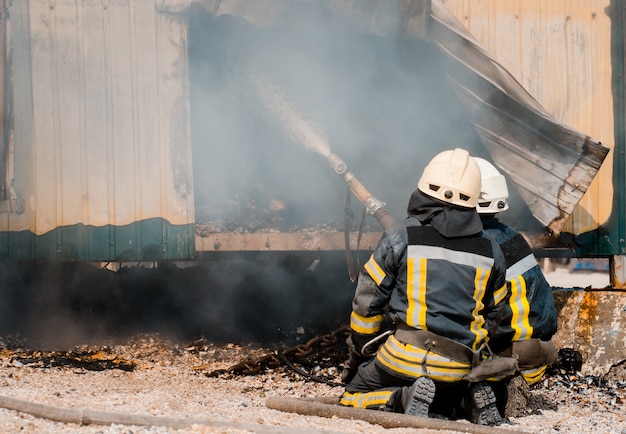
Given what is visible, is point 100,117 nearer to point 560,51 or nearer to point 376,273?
point 376,273

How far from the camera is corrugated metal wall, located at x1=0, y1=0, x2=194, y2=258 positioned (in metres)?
6.11

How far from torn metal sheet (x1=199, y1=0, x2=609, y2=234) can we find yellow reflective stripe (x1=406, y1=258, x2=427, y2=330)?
1995 millimetres

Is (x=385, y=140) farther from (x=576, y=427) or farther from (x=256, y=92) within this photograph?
(x=576, y=427)

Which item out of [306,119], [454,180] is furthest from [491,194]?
[306,119]

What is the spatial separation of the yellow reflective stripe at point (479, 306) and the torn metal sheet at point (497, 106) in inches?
67.6

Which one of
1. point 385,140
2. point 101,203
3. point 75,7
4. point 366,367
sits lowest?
point 366,367

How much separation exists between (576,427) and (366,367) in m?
1.52

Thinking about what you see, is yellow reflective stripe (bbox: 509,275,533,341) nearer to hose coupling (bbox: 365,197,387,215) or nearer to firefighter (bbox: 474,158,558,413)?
firefighter (bbox: 474,158,558,413)

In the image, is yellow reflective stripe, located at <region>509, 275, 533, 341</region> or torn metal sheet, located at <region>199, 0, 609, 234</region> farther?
torn metal sheet, located at <region>199, 0, 609, 234</region>

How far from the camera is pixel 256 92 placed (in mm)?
6902

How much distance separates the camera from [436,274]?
4.31 meters

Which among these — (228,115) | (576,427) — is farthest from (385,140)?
(576,427)

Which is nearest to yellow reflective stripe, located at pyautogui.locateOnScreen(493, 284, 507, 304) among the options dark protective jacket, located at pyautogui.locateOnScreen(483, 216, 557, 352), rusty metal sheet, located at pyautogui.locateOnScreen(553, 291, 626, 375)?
dark protective jacket, located at pyautogui.locateOnScreen(483, 216, 557, 352)

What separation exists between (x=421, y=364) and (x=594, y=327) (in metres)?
2.67
